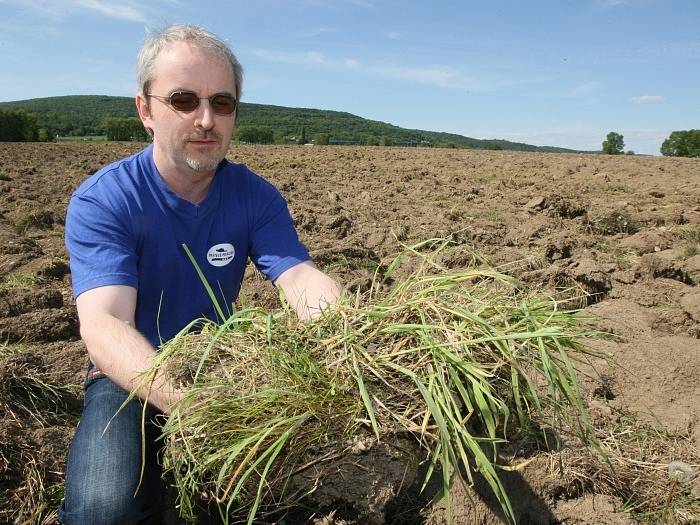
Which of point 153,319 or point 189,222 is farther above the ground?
point 189,222

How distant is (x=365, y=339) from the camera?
63.7 inches

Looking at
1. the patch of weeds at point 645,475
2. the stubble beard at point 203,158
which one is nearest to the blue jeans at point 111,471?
the stubble beard at point 203,158

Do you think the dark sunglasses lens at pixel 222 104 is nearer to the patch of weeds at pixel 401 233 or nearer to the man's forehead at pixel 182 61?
the man's forehead at pixel 182 61

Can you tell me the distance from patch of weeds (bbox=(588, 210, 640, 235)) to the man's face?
6.19 metres

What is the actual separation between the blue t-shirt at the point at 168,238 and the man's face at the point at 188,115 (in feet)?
0.46

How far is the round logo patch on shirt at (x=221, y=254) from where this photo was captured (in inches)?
103

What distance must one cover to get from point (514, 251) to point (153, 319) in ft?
15.0

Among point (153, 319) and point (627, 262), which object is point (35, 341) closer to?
point (153, 319)

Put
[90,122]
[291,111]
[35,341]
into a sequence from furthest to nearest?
1. [291,111]
2. [90,122]
3. [35,341]

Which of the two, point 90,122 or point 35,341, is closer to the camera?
point 35,341

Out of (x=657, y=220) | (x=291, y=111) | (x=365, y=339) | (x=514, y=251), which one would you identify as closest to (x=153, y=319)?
(x=365, y=339)

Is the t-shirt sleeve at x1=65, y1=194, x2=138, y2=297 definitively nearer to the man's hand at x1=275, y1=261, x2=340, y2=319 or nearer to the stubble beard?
the stubble beard

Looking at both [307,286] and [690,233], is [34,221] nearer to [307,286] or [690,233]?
[307,286]

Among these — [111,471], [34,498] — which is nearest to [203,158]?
[111,471]
